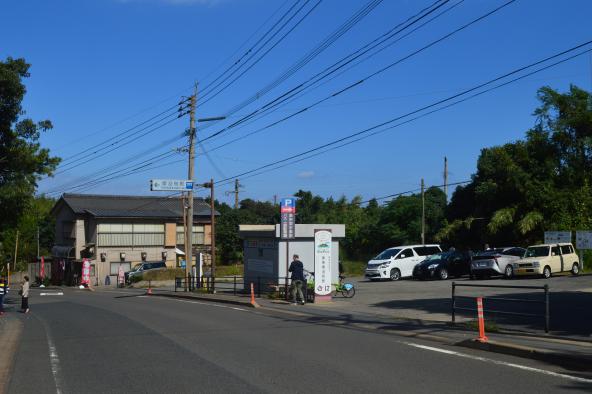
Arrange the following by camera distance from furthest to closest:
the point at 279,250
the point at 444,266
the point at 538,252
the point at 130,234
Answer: the point at 130,234
the point at 444,266
the point at 538,252
the point at 279,250

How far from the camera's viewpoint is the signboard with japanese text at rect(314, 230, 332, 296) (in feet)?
73.5

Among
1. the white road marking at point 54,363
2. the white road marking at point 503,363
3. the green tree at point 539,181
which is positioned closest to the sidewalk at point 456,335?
the white road marking at point 503,363

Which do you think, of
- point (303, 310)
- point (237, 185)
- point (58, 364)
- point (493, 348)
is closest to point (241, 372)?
point (58, 364)

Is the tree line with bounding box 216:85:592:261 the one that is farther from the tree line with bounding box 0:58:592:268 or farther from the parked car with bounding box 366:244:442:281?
the parked car with bounding box 366:244:442:281

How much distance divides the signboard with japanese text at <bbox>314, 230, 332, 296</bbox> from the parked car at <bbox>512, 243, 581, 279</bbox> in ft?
44.1

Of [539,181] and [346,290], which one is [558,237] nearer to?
[539,181]

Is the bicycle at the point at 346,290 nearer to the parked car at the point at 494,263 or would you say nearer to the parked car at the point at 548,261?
the parked car at the point at 494,263

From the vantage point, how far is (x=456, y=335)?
13.2 meters

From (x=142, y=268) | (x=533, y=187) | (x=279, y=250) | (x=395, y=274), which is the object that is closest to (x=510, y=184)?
(x=533, y=187)

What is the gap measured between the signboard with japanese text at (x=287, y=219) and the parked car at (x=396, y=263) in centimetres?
1097

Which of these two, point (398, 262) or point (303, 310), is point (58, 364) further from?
point (398, 262)

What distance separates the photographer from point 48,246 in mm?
84750

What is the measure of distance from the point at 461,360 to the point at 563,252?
83.4 feet

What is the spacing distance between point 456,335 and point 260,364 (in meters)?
5.09
